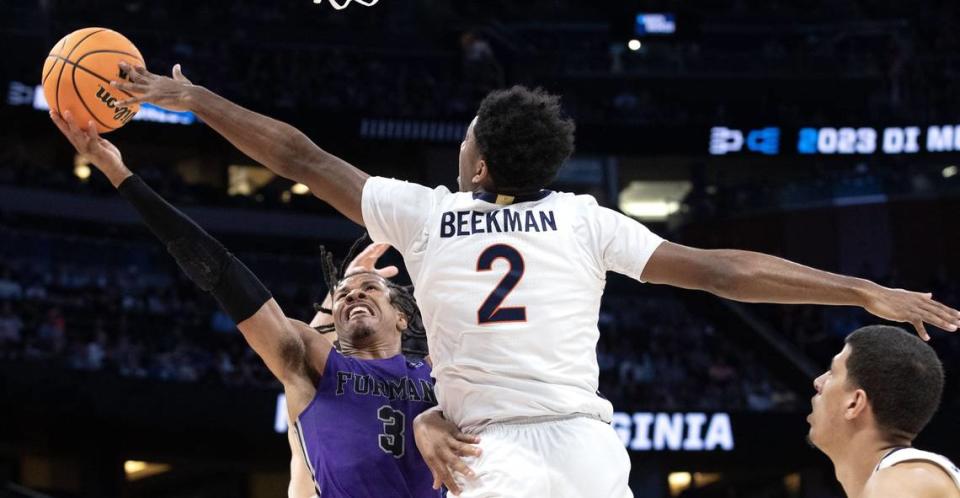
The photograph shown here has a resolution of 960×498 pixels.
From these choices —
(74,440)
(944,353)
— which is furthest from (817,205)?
(74,440)

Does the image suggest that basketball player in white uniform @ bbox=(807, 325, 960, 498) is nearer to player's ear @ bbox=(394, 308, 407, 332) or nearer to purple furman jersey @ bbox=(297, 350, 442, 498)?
purple furman jersey @ bbox=(297, 350, 442, 498)

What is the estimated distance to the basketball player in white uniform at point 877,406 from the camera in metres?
3.44

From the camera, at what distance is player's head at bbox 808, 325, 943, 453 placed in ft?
11.4

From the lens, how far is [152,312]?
56.1 feet

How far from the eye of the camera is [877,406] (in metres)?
3.54

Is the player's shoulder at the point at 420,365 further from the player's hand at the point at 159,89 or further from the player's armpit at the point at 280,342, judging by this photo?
the player's hand at the point at 159,89

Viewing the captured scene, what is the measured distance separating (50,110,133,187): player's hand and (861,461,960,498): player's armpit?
2600mm

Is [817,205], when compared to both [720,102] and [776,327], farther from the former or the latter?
[720,102]

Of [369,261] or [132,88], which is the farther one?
[369,261]

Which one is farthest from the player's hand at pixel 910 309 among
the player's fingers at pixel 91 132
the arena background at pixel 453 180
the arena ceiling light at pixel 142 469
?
the arena ceiling light at pixel 142 469

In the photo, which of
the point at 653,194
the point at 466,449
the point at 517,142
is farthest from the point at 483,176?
the point at 653,194

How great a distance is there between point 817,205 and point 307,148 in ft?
56.5

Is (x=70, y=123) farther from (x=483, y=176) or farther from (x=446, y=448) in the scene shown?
(x=446, y=448)

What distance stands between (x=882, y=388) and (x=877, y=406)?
0.06 m
